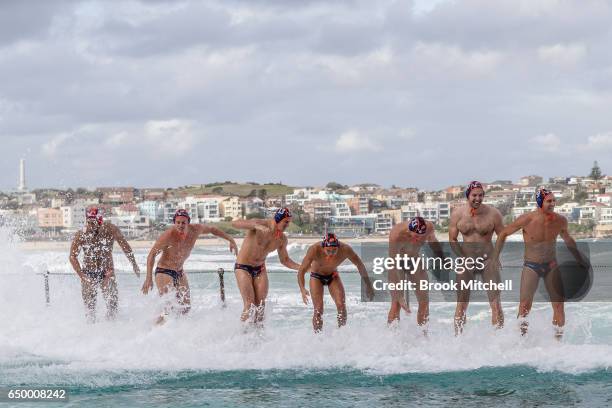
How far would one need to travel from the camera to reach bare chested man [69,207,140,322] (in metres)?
12.7

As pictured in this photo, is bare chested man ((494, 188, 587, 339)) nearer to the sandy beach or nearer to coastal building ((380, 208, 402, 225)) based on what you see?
the sandy beach

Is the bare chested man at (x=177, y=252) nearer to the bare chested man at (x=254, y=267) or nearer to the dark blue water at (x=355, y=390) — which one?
the bare chested man at (x=254, y=267)

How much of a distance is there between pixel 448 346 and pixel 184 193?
16083 cm

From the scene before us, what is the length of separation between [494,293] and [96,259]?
5.98 m

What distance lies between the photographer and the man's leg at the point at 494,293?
35.5ft

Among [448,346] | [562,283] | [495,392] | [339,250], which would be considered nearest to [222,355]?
[339,250]

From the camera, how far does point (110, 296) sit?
13016 millimetres

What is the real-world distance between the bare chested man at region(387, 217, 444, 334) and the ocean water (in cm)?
20

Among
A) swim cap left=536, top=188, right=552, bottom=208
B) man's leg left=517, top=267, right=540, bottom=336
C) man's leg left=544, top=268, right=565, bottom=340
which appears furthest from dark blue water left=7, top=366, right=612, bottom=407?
swim cap left=536, top=188, right=552, bottom=208

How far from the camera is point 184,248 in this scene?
40.4ft

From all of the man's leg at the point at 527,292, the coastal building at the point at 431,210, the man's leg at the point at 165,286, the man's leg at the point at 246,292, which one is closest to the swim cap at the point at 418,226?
the man's leg at the point at 527,292

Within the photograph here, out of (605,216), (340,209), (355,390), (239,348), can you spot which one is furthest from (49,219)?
(355,390)

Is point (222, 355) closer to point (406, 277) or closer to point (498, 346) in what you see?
point (406, 277)

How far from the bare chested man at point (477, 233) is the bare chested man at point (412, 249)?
0.36 meters
